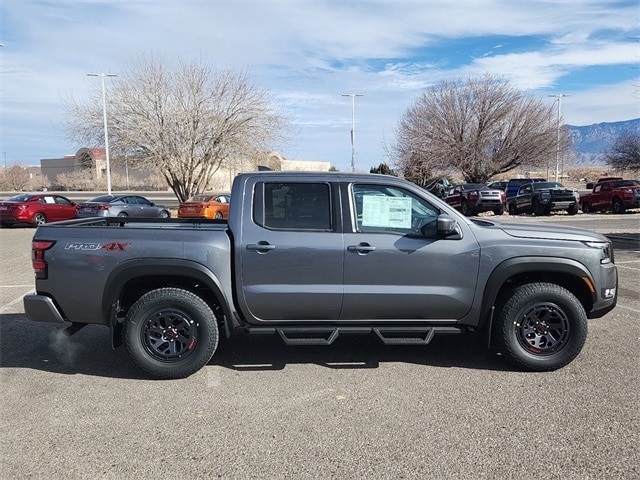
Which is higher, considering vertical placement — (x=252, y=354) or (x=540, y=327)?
(x=540, y=327)

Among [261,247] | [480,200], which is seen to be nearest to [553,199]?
[480,200]

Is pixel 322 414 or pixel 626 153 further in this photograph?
pixel 626 153

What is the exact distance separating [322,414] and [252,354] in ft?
A: 4.99

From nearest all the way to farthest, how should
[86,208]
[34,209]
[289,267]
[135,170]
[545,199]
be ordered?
[289,267] → [86,208] → [34,209] → [545,199] → [135,170]

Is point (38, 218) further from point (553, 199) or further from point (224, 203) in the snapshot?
point (553, 199)

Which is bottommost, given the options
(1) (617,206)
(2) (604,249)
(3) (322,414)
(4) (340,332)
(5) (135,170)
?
(3) (322,414)

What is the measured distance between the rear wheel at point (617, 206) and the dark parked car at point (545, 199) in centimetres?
162

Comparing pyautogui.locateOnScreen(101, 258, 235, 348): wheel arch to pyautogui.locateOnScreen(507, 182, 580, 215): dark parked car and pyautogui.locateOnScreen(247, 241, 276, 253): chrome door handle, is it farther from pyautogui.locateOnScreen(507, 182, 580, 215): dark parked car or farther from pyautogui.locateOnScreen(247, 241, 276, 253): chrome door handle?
pyautogui.locateOnScreen(507, 182, 580, 215): dark parked car

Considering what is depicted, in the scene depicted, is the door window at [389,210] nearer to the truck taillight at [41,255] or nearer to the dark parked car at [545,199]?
the truck taillight at [41,255]

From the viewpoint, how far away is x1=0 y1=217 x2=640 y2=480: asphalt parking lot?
3.21 metres

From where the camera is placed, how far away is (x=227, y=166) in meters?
31.0

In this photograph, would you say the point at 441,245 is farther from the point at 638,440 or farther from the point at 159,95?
the point at 159,95

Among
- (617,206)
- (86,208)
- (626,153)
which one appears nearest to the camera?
(86,208)

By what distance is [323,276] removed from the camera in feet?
14.9
